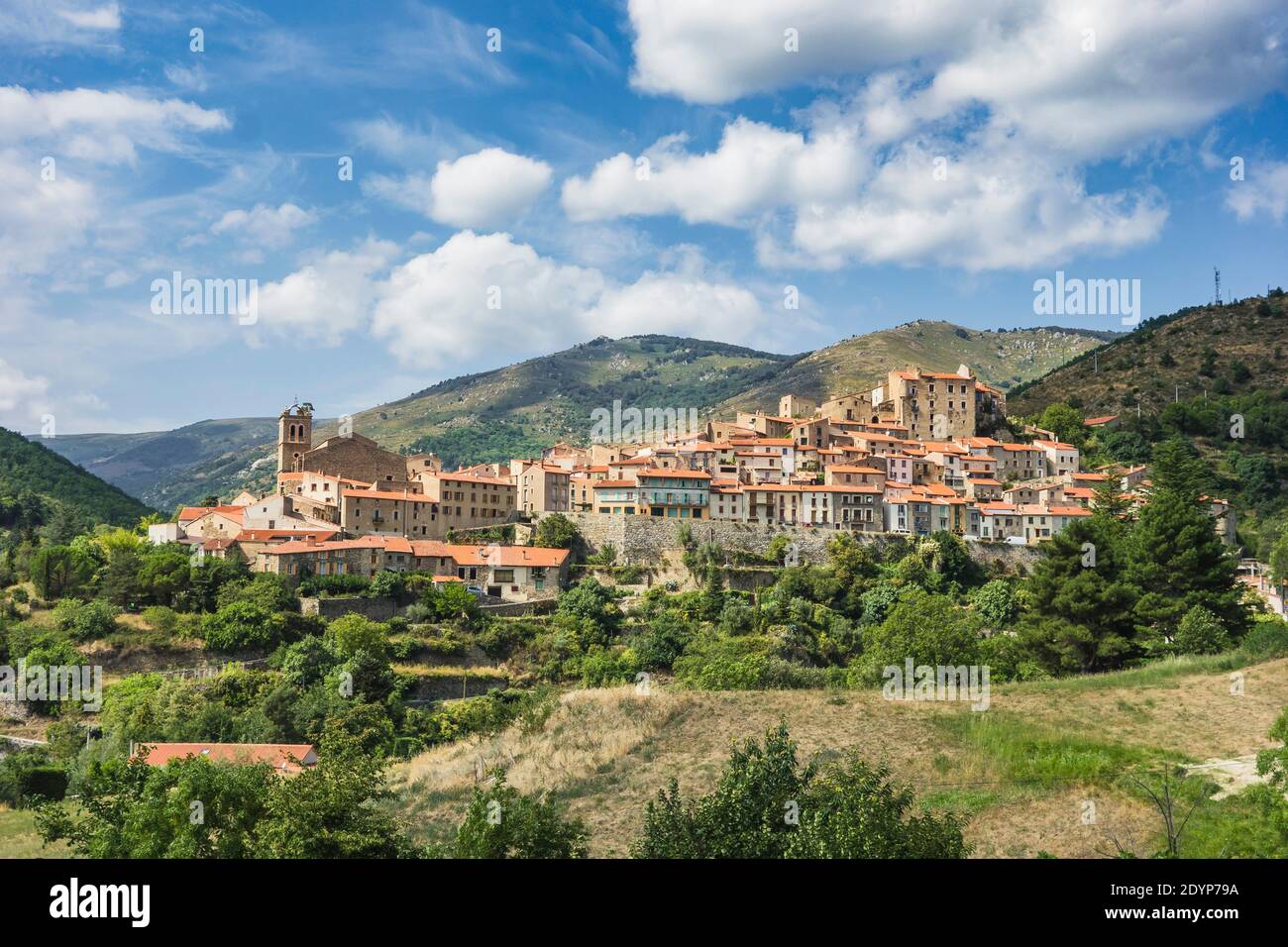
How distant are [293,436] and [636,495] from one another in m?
22.9

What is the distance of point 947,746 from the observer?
20.3 metres

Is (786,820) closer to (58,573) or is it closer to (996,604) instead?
(996,604)

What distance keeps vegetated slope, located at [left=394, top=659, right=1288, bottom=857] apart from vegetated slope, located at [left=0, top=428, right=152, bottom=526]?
61.5m

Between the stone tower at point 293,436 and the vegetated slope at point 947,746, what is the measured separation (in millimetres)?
41513

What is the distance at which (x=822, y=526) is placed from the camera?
5572 centimetres

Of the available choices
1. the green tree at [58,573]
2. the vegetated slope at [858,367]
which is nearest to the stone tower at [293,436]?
the green tree at [58,573]

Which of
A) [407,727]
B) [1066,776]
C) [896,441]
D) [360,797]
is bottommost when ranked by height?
[407,727]

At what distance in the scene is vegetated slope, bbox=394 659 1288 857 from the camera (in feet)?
55.0

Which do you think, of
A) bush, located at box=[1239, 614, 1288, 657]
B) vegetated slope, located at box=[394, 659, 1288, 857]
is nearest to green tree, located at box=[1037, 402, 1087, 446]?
bush, located at box=[1239, 614, 1288, 657]

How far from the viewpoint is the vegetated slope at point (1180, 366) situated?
291ft

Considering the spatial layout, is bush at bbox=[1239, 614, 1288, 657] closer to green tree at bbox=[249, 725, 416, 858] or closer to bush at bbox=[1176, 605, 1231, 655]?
bush at bbox=[1176, 605, 1231, 655]
